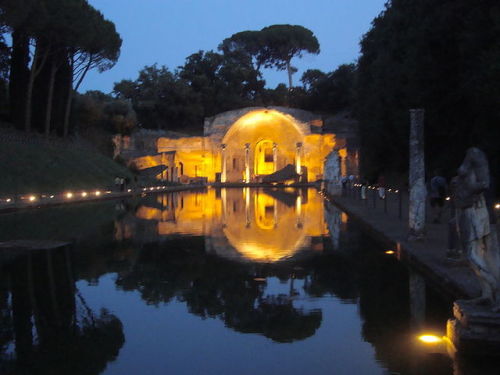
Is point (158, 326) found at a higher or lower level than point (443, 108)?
lower

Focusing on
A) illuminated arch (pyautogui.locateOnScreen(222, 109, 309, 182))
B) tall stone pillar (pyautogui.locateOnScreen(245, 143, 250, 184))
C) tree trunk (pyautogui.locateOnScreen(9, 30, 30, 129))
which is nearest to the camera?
tree trunk (pyautogui.locateOnScreen(9, 30, 30, 129))

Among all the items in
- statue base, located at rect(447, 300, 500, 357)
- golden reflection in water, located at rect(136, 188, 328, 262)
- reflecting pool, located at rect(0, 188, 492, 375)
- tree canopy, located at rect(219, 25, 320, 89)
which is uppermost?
tree canopy, located at rect(219, 25, 320, 89)

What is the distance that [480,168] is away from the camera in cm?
519

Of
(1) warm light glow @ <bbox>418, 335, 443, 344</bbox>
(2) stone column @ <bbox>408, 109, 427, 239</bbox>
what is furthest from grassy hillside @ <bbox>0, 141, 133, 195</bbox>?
(1) warm light glow @ <bbox>418, 335, 443, 344</bbox>

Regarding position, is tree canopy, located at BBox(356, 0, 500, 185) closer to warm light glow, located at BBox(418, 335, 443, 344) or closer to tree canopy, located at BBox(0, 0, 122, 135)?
warm light glow, located at BBox(418, 335, 443, 344)

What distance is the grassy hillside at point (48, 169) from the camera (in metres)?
28.1

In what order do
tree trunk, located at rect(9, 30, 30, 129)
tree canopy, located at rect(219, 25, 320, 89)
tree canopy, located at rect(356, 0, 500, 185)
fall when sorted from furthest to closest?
tree canopy, located at rect(219, 25, 320, 89) < tree trunk, located at rect(9, 30, 30, 129) < tree canopy, located at rect(356, 0, 500, 185)

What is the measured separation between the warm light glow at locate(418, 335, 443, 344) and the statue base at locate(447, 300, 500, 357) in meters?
0.22

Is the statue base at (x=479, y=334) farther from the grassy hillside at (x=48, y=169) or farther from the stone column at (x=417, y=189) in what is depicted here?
the grassy hillside at (x=48, y=169)

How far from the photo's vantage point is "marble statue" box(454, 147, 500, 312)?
511cm

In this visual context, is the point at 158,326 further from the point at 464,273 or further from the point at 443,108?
the point at 443,108

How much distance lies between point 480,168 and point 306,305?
248cm

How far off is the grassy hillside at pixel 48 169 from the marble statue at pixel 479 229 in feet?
76.9

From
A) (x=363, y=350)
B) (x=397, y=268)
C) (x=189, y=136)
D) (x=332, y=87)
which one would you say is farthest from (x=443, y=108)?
(x=332, y=87)
